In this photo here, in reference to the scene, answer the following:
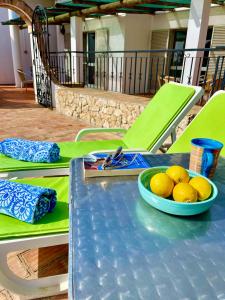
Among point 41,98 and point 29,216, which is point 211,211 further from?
point 41,98

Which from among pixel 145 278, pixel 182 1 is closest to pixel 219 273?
pixel 145 278

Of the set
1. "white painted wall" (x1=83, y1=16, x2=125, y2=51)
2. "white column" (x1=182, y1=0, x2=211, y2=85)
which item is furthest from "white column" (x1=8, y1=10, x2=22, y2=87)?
"white column" (x1=182, y1=0, x2=211, y2=85)

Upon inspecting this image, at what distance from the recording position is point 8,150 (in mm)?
2068

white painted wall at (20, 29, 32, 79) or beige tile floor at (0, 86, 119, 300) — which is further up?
white painted wall at (20, 29, 32, 79)

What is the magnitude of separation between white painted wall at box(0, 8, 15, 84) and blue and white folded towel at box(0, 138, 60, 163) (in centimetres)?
1173

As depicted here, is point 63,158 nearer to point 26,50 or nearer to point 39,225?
point 39,225

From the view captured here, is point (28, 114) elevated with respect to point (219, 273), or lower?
lower

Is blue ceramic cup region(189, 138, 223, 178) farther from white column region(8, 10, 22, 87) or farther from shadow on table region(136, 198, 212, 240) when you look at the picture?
white column region(8, 10, 22, 87)

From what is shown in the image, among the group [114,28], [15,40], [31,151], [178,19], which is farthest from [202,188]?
[15,40]

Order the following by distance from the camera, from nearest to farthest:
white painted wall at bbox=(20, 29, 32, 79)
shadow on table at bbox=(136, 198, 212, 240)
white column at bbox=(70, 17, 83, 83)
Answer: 1. shadow on table at bbox=(136, 198, 212, 240)
2. white column at bbox=(70, 17, 83, 83)
3. white painted wall at bbox=(20, 29, 32, 79)

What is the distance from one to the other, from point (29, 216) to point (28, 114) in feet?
17.4

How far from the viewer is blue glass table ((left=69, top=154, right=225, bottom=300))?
0.58 metres

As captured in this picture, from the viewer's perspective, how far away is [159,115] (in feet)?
7.10

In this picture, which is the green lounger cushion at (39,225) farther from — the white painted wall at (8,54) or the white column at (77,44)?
the white painted wall at (8,54)
